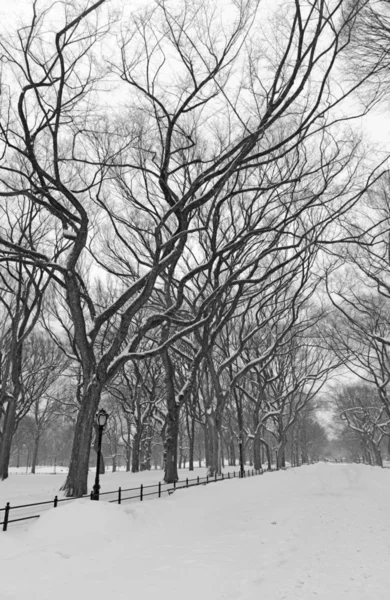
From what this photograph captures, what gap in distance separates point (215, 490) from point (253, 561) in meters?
10.2

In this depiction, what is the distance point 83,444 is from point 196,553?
6.46 m

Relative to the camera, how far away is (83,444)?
1216cm

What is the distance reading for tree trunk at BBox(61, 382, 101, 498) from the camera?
1202cm

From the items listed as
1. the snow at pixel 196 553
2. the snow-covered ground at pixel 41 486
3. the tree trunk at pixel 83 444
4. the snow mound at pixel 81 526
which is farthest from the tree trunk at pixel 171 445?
the snow mound at pixel 81 526

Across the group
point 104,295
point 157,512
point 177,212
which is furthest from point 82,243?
point 104,295

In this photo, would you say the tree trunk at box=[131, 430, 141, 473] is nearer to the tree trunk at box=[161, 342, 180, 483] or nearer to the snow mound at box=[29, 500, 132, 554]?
the tree trunk at box=[161, 342, 180, 483]

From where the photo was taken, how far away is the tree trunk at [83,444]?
12.0m

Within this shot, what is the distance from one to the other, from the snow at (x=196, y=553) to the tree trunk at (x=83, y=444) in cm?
241

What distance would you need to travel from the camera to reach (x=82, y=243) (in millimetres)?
12844

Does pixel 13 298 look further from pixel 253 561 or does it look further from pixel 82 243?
pixel 253 561

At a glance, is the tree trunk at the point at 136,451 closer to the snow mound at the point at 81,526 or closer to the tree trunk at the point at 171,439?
the tree trunk at the point at 171,439

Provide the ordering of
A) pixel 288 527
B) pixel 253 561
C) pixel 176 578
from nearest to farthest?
1. pixel 176 578
2. pixel 253 561
3. pixel 288 527

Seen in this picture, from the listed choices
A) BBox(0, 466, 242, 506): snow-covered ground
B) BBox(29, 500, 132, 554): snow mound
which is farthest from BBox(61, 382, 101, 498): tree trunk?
BBox(29, 500, 132, 554): snow mound

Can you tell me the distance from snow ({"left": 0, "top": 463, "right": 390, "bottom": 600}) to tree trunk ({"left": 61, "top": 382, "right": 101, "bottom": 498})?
2.41 metres
